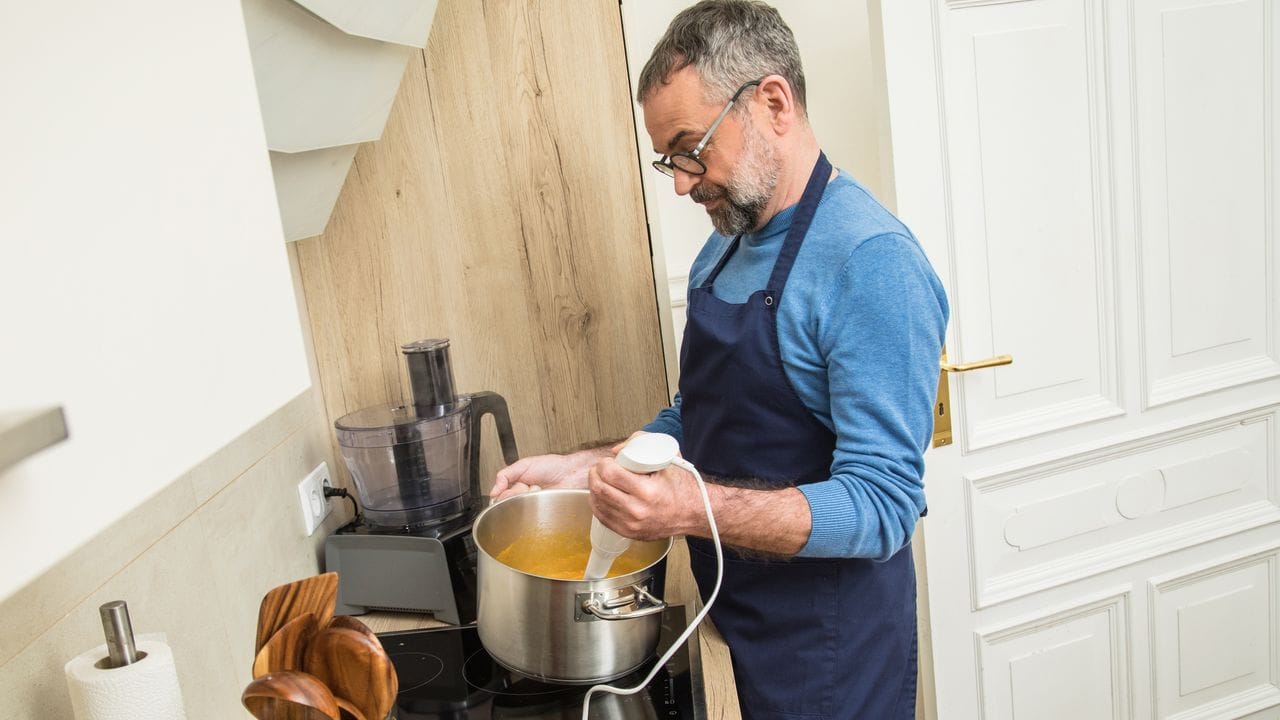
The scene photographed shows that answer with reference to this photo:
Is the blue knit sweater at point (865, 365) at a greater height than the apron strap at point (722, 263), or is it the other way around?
the apron strap at point (722, 263)

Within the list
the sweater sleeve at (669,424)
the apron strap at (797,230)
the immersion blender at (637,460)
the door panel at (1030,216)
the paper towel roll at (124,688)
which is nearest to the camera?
the paper towel roll at (124,688)

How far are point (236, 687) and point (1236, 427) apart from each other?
1917 millimetres

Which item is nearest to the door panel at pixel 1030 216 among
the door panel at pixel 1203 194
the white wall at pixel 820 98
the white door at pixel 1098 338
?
the white door at pixel 1098 338

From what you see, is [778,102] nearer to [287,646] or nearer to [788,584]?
[788,584]

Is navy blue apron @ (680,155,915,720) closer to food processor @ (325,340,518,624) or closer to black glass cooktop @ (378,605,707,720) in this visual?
black glass cooktop @ (378,605,707,720)

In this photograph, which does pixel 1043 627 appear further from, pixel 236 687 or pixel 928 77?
pixel 236 687

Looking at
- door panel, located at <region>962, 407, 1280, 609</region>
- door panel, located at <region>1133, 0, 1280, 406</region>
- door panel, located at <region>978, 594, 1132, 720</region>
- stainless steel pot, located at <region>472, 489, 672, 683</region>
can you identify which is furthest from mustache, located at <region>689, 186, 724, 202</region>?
door panel, located at <region>978, 594, 1132, 720</region>

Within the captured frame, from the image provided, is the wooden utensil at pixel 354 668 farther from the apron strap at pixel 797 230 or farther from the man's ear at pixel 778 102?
the man's ear at pixel 778 102

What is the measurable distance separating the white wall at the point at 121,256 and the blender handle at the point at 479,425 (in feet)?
3.34

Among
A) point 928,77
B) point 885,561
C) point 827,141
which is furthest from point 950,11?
point 885,561

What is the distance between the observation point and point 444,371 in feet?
5.15

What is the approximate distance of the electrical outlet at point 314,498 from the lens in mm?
1433

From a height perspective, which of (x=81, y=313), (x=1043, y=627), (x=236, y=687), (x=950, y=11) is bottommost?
(x=1043, y=627)

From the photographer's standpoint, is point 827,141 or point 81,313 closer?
point 81,313
